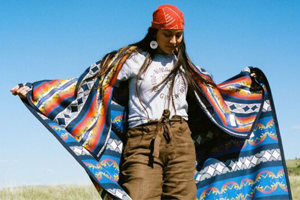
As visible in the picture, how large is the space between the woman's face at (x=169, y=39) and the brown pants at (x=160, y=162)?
0.56 m

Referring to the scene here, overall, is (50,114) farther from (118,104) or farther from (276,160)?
(276,160)

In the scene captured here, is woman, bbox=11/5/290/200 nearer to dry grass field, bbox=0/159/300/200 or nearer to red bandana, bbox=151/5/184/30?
red bandana, bbox=151/5/184/30

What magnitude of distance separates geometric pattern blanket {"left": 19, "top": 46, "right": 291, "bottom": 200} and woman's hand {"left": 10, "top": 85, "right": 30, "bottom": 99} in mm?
45

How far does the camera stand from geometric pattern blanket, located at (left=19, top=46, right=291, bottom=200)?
3699mm

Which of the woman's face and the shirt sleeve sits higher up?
the woman's face

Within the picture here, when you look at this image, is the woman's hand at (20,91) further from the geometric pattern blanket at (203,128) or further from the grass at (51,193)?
the grass at (51,193)

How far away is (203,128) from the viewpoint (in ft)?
13.9

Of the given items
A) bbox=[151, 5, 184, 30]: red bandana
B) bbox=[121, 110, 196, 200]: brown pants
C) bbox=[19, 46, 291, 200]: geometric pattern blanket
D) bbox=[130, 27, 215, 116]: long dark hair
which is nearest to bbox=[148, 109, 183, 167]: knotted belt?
bbox=[121, 110, 196, 200]: brown pants

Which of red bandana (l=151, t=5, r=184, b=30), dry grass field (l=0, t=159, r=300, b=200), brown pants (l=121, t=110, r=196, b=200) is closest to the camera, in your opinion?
brown pants (l=121, t=110, r=196, b=200)

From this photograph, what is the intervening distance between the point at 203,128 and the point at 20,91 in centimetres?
167

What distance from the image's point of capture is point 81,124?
12.3 feet

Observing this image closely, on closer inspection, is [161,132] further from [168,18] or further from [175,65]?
[168,18]

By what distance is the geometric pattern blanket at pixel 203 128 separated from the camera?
370 cm

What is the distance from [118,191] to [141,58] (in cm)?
109
